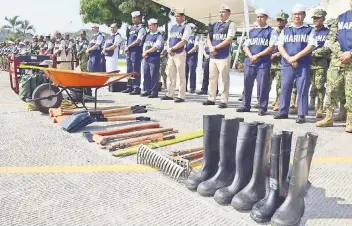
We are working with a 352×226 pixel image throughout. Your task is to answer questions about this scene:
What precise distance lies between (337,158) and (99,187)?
2841 millimetres

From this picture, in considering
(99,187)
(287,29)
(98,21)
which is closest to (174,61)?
(287,29)

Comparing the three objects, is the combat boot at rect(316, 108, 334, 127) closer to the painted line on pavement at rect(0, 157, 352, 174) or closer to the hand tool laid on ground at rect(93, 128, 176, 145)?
the hand tool laid on ground at rect(93, 128, 176, 145)

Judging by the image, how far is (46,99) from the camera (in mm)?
7285

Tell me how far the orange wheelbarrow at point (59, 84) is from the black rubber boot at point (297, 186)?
4772 mm

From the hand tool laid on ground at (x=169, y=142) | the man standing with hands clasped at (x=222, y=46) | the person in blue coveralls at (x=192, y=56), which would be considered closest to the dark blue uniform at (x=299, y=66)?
the man standing with hands clasped at (x=222, y=46)

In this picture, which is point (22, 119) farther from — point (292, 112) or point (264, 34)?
point (292, 112)

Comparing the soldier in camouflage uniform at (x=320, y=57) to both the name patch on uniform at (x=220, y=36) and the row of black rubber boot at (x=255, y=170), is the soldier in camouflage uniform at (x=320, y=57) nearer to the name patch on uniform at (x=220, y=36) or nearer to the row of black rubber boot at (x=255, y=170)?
the name patch on uniform at (x=220, y=36)

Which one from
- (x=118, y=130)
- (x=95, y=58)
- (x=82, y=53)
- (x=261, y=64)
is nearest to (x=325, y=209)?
(x=118, y=130)

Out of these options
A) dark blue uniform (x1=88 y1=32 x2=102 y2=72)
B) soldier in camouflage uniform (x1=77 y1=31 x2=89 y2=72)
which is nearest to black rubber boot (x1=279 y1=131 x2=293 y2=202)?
dark blue uniform (x1=88 y1=32 x2=102 y2=72)

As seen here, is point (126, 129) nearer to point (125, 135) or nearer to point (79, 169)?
point (125, 135)

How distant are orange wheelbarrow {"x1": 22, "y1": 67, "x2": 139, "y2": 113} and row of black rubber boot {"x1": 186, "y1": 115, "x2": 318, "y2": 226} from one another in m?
3.87

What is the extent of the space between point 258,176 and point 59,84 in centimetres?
478

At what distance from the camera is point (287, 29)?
22.7 ft

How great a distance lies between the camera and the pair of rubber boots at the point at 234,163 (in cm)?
315
